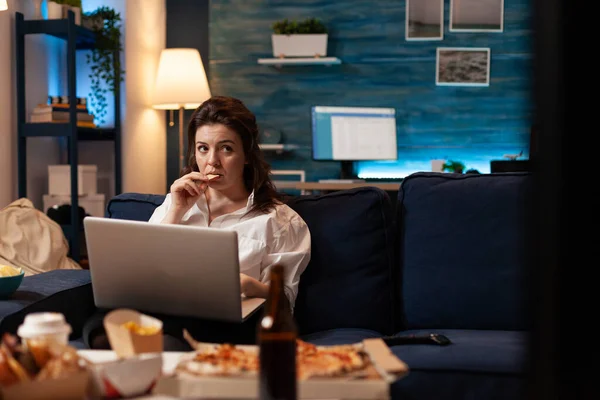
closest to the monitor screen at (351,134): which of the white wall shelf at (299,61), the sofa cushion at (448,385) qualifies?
the white wall shelf at (299,61)

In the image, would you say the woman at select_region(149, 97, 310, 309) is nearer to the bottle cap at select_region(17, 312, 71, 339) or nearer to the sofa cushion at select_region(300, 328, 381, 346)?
the sofa cushion at select_region(300, 328, 381, 346)

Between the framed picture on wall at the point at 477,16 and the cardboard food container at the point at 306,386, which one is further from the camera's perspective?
the framed picture on wall at the point at 477,16

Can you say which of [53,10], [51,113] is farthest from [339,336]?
[53,10]

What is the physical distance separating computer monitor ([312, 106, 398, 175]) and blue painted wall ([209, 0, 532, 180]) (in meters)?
0.23

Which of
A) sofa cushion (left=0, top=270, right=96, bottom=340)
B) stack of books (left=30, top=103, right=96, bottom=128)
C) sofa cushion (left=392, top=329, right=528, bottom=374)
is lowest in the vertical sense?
sofa cushion (left=392, top=329, right=528, bottom=374)

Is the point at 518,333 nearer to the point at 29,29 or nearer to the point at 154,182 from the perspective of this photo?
the point at 29,29

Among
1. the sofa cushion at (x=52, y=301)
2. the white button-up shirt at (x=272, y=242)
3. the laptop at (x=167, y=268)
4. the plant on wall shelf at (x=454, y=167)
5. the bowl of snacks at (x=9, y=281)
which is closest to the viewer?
the laptop at (x=167, y=268)

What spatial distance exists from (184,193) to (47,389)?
1.24m

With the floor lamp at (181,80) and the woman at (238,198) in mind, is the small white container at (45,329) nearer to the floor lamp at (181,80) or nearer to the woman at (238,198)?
the woman at (238,198)

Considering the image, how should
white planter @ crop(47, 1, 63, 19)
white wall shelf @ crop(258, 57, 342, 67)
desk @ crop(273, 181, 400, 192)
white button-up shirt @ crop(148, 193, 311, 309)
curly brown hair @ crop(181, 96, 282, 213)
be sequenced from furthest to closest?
1. white wall shelf @ crop(258, 57, 342, 67)
2. desk @ crop(273, 181, 400, 192)
3. white planter @ crop(47, 1, 63, 19)
4. curly brown hair @ crop(181, 96, 282, 213)
5. white button-up shirt @ crop(148, 193, 311, 309)

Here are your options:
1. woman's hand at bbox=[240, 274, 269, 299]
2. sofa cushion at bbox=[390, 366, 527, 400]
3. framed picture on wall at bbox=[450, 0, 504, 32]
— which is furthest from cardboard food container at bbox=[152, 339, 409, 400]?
framed picture on wall at bbox=[450, 0, 504, 32]

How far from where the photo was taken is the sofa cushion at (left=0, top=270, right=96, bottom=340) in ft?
5.53

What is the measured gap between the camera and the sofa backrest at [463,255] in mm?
1986

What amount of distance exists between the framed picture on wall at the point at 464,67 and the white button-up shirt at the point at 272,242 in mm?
3239
